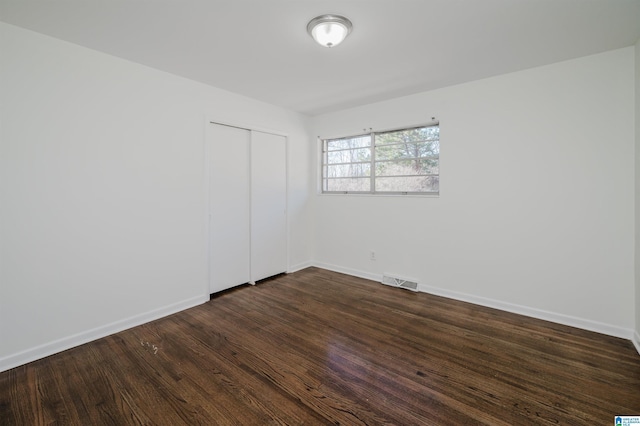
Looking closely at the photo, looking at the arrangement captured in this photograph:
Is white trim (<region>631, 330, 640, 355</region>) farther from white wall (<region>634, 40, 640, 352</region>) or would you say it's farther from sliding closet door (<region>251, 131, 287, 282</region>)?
sliding closet door (<region>251, 131, 287, 282</region>)

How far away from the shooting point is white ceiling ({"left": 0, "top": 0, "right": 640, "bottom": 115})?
1.93 m

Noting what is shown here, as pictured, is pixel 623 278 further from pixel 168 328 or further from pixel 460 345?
pixel 168 328

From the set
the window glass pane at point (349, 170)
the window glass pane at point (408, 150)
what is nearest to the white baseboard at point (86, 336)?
the window glass pane at point (349, 170)

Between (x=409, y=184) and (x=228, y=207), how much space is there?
2.47 meters

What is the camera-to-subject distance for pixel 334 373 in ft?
6.73

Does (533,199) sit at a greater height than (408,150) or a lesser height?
lesser

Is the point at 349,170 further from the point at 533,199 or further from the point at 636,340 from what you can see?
the point at 636,340

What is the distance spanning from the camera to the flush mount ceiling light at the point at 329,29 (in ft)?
6.74

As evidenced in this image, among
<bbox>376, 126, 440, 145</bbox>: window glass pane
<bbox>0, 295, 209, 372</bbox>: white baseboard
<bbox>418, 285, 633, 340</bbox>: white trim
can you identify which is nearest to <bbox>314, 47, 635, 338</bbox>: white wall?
<bbox>418, 285, 633, 340</bbox>: white trim

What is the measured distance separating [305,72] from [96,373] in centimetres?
322

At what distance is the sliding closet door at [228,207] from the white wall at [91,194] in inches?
7.4

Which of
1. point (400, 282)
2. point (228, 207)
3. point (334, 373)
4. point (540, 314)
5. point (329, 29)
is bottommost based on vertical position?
point (334, 373)

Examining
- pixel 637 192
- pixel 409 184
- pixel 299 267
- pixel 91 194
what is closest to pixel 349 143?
pixel 409 184

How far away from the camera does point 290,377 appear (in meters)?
2.01
